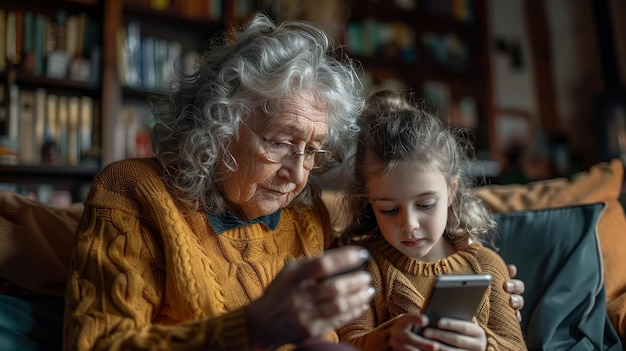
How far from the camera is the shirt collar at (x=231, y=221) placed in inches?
51.1

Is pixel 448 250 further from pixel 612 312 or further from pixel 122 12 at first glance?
pixel 122 12

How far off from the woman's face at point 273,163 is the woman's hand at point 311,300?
15.9 inches

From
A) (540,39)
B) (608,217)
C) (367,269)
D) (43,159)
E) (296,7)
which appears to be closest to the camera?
(367,269)

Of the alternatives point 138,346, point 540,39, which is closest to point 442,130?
point 138,346

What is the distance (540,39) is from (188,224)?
15.7 ft

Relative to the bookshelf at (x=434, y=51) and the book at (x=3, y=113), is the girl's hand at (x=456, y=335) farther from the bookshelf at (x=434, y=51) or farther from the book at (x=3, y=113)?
the bookshelf at (x=434, y=51)

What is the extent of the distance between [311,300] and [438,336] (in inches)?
13.4

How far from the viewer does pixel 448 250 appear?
146 cm

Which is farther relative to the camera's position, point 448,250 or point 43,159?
point 43,159

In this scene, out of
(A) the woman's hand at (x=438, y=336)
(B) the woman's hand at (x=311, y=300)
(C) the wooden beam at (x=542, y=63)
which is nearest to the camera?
(B) the woman's hand at (x=311, y=300)

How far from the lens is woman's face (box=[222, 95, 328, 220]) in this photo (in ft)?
4.17

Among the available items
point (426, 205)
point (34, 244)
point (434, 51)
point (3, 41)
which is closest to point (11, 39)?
point (3, 41)

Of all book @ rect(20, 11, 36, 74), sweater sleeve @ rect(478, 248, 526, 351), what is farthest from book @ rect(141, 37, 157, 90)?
sweater sleeve @ rect(478, 248, 526, 351)

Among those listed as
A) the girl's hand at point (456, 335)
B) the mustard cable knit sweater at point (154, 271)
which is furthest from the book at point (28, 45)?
the girl's hand at point (456, 335)
